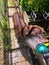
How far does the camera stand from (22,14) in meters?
5.34

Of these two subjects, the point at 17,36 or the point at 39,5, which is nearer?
the point at 39,5

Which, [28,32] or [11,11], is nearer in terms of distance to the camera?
[28,32]

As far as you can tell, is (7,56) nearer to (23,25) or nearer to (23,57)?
(23,57)

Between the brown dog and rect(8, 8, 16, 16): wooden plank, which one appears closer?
the brown dog

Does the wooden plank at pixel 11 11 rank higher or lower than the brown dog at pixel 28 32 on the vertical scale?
higher

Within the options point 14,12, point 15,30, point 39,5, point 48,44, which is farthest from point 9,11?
point 48,44

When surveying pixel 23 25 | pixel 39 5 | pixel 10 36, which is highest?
pixel 39 5

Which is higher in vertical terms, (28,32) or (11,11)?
(11,11)

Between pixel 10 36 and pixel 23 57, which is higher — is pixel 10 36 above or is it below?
above

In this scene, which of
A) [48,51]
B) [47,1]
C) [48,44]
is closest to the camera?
[48,51]

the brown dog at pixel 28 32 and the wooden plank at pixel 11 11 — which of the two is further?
the wooden plank at pixel 11 11

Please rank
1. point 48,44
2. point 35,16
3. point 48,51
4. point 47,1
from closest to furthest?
point 48,51 → point 48,44 → point 47,1 → point 35,16

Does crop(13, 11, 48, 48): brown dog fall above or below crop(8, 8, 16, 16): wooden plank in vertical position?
below

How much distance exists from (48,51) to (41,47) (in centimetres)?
16
